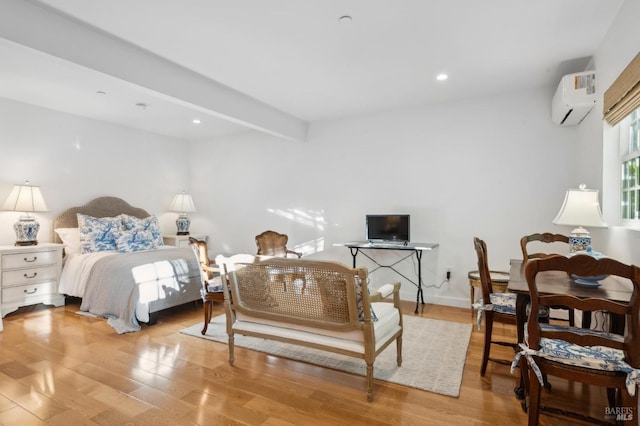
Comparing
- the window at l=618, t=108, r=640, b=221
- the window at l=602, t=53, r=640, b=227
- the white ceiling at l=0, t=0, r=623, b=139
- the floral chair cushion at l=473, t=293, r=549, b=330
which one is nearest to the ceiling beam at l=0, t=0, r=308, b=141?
the white ceiling at l=0, t=0, r=623, b=139

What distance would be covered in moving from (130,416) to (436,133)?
4.19m

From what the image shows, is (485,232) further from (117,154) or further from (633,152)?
(117,154)

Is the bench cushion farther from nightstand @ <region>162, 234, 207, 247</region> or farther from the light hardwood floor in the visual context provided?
nightstand @ <region>162, 234, 207, 247</region>

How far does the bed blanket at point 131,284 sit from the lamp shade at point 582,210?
148 inches

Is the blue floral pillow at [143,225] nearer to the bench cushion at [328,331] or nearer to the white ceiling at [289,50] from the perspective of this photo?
the white ceiling at [289,50]

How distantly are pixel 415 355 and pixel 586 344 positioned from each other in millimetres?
1473

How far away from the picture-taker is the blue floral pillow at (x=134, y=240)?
4.68 m

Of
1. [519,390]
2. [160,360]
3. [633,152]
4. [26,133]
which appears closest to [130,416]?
[160,360]

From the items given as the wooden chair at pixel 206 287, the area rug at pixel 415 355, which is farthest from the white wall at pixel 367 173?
the wooden chair at pixel 206 287

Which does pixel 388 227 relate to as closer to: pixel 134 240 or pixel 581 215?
pixel 581 215

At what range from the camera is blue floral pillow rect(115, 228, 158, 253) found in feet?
15.3

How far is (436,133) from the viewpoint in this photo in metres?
4.49

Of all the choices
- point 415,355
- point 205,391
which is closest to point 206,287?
point 205,391

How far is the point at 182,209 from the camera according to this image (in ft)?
19.9
